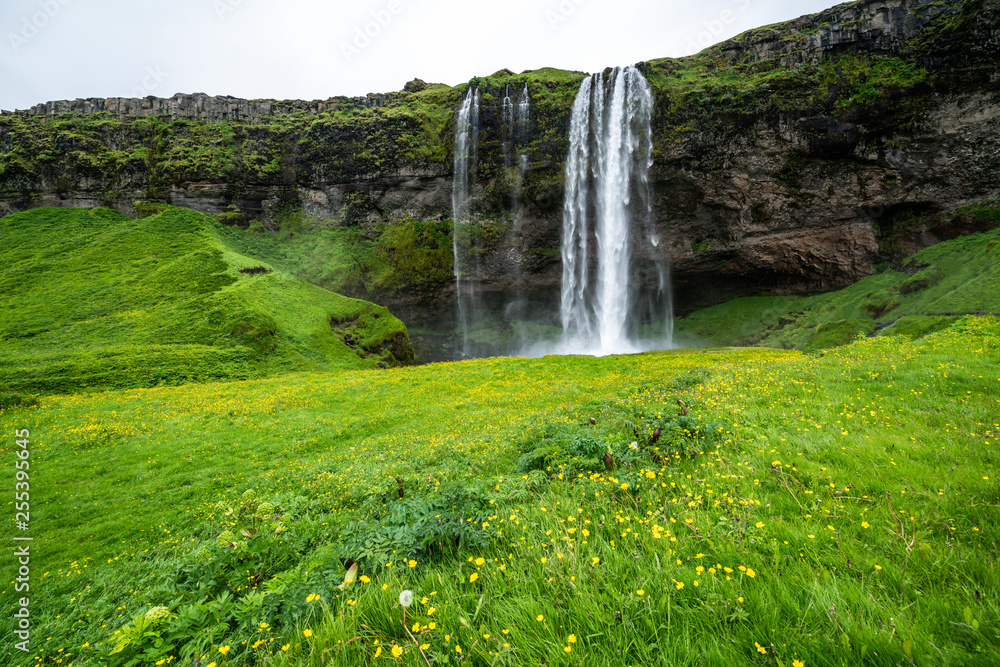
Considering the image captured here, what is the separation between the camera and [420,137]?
54.0 meters

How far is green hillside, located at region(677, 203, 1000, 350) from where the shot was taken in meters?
26.4

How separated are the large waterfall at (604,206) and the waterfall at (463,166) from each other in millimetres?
12118

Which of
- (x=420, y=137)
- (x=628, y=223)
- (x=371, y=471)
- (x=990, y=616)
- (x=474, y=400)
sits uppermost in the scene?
(x=420, y=137)

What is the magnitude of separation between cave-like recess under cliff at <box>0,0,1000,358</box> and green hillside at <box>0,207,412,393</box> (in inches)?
389

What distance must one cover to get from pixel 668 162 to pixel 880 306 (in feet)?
76.6

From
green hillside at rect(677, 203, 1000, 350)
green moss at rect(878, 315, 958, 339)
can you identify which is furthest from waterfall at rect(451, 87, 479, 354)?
green moss at rect(878, 315, 958, 339)

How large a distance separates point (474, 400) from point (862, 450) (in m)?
13.8

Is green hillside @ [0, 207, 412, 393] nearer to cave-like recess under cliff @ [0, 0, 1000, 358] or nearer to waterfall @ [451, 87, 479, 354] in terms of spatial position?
cave-like recess under cliff @ [0, 0, 1000, 358]

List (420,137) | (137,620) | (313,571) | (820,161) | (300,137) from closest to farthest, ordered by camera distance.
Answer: (137,620)
(313,571)
(820,161)
(420,137)
(300,137)

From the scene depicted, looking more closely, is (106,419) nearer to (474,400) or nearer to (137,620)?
(474,400)

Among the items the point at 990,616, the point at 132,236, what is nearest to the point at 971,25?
the point at 990,616

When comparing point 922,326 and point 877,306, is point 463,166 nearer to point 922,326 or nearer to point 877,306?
point 922,326

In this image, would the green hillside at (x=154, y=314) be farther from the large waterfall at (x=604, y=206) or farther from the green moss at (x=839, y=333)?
the green moss at (x=839, y=333)

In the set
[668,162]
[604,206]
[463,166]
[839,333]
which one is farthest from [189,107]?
[839,333]
